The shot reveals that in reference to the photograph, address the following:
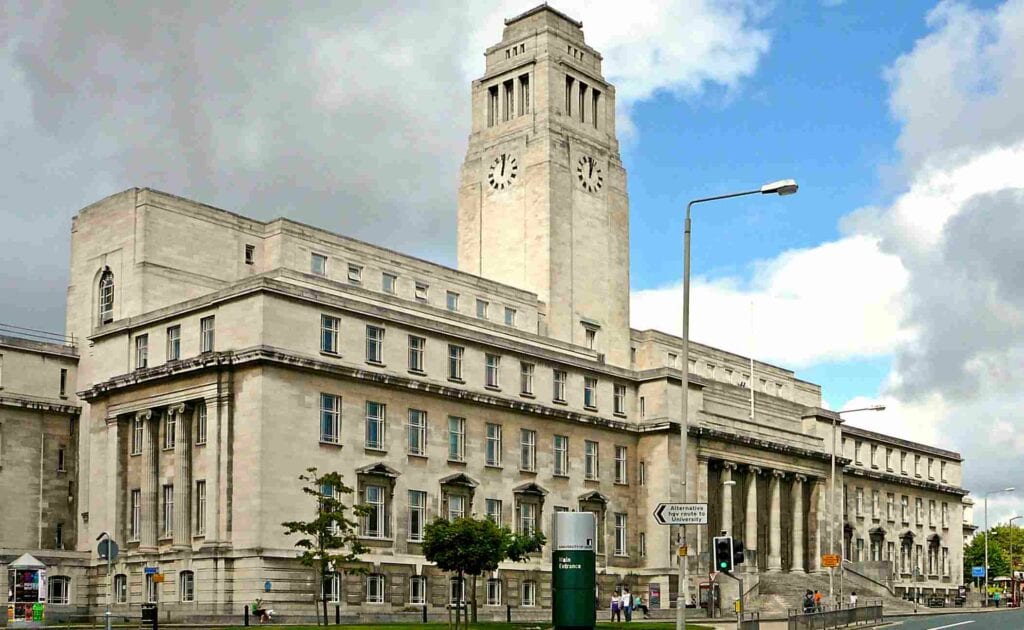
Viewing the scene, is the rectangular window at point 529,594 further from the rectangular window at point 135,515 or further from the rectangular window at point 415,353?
the rectangular window at point 135,515

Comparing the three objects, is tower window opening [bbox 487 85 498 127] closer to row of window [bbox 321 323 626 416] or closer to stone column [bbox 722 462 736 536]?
row of window [bbox 321 323 626 416]

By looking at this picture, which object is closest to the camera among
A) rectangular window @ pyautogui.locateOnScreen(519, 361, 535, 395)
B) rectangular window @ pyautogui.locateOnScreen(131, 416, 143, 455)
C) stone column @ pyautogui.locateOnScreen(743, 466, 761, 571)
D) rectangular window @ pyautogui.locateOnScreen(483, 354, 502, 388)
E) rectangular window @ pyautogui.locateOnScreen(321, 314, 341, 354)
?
rectangular window @ pyautogui.locateOnScreen(321, 314, 341, 354)

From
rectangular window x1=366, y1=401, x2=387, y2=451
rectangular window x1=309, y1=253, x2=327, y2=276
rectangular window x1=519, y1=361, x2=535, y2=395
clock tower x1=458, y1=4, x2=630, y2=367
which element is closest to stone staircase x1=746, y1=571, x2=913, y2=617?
clock tower x1=458, y1=4, x2=630, y2=367

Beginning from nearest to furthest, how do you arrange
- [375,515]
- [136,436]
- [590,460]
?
[375,515], [136,436], [590,460]

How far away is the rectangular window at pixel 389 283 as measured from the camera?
3477 inches

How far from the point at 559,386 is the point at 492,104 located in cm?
2585

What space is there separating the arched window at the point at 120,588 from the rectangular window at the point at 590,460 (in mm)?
30265

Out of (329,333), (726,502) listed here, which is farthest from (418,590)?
(726,502)

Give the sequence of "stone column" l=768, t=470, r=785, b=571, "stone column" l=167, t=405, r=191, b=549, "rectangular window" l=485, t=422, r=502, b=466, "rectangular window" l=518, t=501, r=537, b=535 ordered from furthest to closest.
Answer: "stone column" l=768, t=470, r=785, b=571 < "rectangular window" l=518, t=501, r=537, b=535 < "rectangular window" l=485, t=422, r=502, b=466 < "stone column" l=167, t=405, r=191, b=549

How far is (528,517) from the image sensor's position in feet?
279

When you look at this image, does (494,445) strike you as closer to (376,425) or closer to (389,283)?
(376,425)

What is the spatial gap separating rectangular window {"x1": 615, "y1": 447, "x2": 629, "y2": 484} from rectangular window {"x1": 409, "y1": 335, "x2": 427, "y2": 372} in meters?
19.9

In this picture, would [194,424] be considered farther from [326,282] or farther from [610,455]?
[610,455]

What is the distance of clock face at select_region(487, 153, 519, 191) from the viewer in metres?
99.9
